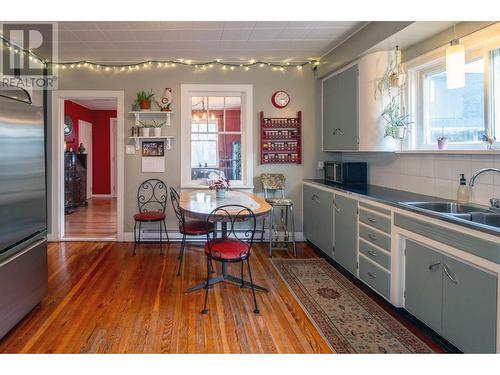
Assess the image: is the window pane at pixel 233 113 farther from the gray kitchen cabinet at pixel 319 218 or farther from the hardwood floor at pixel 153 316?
the hardwood floor at pixel 153 316

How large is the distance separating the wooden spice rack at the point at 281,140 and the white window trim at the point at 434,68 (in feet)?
5.56

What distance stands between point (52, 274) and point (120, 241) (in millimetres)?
1363

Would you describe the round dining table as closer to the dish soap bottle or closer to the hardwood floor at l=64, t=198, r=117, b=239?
the dish soap bottle

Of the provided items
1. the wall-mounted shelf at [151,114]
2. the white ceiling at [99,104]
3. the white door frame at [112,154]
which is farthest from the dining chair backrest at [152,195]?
the white door frame at [112,154]

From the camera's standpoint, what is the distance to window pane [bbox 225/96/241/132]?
5.11m

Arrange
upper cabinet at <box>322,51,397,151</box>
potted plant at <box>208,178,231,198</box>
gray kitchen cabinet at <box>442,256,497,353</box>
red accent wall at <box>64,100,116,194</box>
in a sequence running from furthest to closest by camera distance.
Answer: red accent wall at <box>64,100,116,194</box>
upper cabinet at <box>322,51,397,151</box>
potted plant at <box>208,178,231,198</box>
gray kitchen cabinet at <box>442,256,497,353</box>

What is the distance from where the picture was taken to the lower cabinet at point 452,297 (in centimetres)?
184

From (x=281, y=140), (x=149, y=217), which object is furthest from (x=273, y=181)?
(x=149, y=217)

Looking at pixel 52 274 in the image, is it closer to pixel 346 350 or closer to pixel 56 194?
pixel 56 194

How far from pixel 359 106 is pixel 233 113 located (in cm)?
191

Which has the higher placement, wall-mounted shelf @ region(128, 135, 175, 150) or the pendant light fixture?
the pendant light fixture

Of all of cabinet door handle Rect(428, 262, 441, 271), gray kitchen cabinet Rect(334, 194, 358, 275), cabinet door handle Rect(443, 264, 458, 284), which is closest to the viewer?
cabinet door handle Rect(443, 264, 458, 284)

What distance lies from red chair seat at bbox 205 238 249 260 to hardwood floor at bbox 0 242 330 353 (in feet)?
1.41

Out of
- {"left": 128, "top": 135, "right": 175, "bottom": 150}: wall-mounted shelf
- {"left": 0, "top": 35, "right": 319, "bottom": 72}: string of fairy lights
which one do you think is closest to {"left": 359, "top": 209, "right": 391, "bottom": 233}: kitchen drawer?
{"left": 0, "top": 35, "right": 319, "bottom": 72}: string of fairy lights
